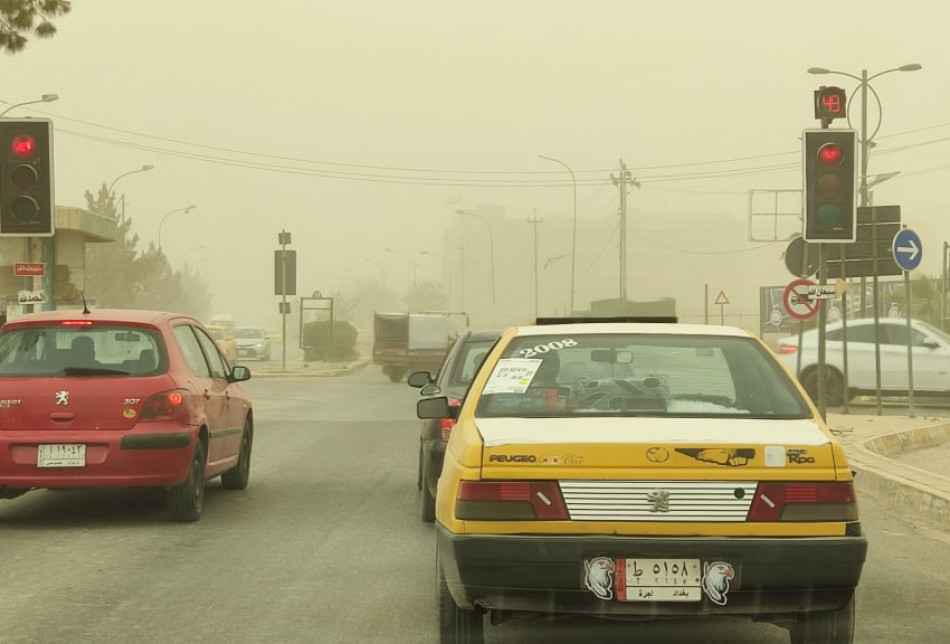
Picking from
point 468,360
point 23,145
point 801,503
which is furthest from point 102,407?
point 23,145

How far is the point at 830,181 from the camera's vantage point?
50.1 ft

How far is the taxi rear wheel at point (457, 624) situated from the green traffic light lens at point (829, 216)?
10.5m

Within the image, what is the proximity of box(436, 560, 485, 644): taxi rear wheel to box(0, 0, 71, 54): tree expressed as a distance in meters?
18.2

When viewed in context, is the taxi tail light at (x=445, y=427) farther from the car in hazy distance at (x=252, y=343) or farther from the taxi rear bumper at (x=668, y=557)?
the car in hazy distance at (x=252, y=343)

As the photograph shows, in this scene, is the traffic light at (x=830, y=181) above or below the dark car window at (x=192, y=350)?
above

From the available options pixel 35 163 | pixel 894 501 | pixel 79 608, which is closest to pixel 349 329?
pixel 35 163

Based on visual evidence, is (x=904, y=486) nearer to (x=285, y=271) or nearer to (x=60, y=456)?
(x=60, y=456)

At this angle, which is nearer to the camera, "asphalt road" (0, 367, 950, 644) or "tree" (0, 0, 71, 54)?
"asphalt road" (0, 367, 950, 644)

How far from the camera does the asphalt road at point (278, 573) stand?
6480 mm

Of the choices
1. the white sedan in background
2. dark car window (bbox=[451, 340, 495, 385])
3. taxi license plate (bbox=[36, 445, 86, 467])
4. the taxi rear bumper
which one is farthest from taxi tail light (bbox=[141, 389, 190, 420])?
the white sedan in background

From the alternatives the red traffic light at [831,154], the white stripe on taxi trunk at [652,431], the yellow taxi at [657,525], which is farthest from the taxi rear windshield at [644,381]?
the red traffic light at [831,154]

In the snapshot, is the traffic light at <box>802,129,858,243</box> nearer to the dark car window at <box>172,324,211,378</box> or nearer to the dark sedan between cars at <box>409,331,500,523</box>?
the dark sedan between cars at <box>409,331,500,523</box>

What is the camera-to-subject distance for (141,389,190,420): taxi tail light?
9.84 m

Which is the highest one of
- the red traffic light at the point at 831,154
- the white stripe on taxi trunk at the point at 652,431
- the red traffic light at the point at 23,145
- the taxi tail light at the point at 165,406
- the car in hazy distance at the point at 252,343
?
the red traffic light at the point at 23,145
